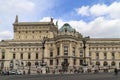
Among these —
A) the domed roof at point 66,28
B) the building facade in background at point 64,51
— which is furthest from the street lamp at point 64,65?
the domed roof at point 66,28

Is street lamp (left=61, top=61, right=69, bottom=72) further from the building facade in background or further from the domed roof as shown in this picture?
the domed roof

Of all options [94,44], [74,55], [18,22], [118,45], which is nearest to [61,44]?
[74,55]

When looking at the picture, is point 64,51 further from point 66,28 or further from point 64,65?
point 66,28

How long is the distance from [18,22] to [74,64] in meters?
57.3

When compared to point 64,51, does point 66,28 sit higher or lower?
higher

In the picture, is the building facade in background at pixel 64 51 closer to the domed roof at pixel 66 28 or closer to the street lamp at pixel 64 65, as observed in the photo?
the domed roof at pixel 66 28

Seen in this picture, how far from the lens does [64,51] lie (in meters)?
136

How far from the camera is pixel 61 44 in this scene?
137 metres

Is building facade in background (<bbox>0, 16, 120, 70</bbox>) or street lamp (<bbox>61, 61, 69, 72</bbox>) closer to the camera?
street lamp (<bbox>61, 61, 69, 72</bbox>)

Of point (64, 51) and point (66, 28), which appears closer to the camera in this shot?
point (64, 51)

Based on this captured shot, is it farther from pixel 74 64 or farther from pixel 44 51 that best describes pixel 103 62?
pixel 44 51

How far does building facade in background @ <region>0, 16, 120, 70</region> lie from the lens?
446ft

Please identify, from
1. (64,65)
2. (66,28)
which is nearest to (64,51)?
(64,65)

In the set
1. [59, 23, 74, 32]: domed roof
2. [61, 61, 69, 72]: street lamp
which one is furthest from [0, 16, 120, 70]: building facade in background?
[61, 61, 69, 72]: street lamp
